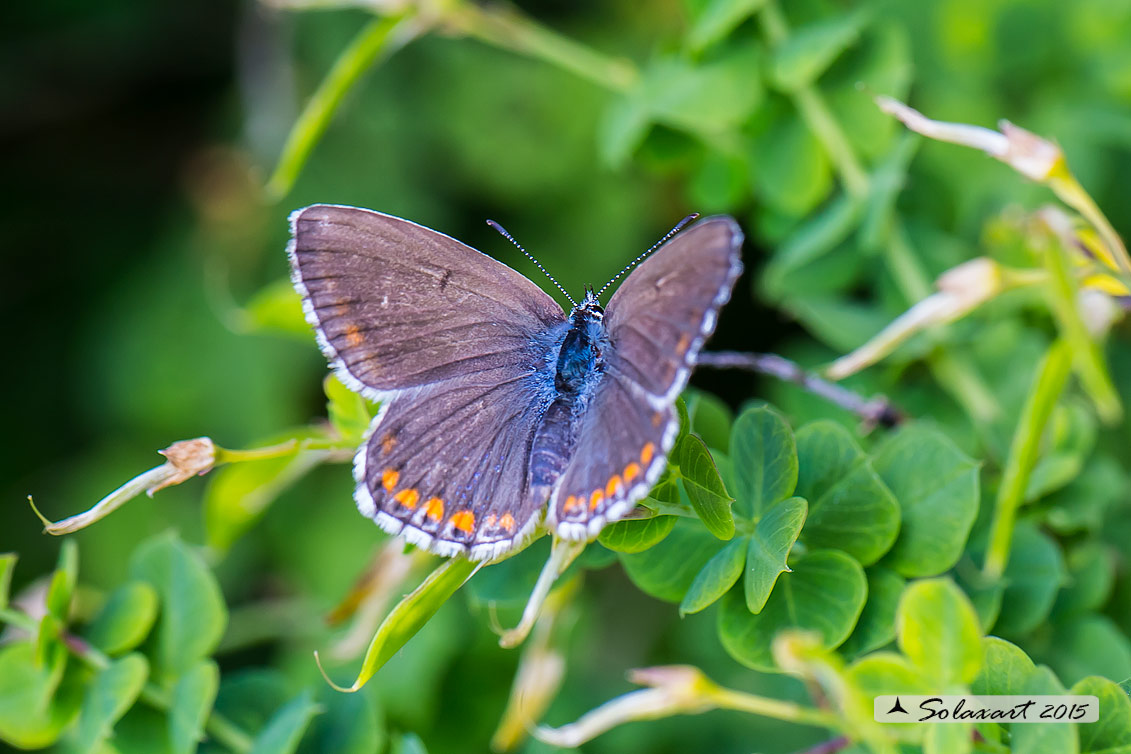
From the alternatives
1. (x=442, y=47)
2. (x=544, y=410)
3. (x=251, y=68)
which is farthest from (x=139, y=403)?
(x=544, y=410)

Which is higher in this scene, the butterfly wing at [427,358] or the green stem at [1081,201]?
the green stem at [1081,201]

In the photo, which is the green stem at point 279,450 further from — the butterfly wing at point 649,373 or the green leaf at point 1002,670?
the green leaf at point 1002,670

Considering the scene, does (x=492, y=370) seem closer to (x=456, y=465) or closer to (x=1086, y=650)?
(x=456, y=465)

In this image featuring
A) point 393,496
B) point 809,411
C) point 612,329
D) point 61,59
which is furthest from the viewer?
point 61,59

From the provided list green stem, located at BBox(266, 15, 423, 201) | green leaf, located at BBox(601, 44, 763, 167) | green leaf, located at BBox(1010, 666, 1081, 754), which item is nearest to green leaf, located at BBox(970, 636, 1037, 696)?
green leaf, located at BBox(1010, 666, 1081, 754)

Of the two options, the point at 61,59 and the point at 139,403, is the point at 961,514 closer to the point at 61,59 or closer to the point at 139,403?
the point at 139,403

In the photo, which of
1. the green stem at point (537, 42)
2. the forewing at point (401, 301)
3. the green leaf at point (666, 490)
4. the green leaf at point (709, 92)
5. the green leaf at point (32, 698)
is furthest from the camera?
the green stem at point (537, 42)

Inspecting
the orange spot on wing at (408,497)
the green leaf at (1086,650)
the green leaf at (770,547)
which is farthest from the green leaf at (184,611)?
the green leaf at (1086,650)

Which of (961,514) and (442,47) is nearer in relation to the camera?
(961,514)
